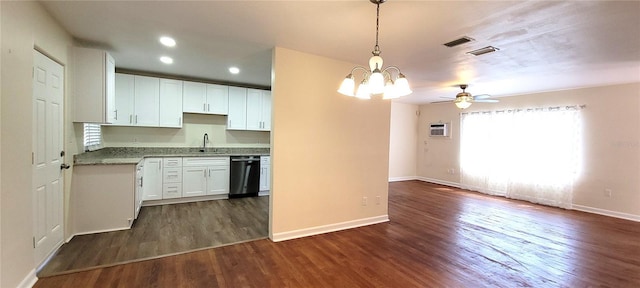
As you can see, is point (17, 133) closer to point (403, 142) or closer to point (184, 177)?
point (184, 177)

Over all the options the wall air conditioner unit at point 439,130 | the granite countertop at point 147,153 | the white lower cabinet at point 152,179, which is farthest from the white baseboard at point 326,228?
the wall air conditioner unit at point 439,130

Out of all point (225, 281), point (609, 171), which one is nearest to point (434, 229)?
point (225, 281)

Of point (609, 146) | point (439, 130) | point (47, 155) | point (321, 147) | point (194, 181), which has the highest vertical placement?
point (439, 130)

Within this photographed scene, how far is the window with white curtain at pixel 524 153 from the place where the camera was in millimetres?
5375

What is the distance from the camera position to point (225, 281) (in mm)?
2438

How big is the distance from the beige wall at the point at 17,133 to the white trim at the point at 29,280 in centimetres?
3

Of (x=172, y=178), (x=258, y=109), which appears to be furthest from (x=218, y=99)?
(x=172, y=178)

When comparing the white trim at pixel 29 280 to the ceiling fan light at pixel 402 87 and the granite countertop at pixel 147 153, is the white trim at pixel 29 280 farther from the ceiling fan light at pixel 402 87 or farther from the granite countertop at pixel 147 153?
the ceiling fan light at pixel 402 87

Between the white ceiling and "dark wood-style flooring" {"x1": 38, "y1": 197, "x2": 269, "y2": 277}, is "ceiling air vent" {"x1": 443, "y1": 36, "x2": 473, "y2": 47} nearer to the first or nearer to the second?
the white ceiling

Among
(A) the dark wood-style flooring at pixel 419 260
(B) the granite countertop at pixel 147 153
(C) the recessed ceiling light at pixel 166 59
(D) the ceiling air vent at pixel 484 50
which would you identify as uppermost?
(C) the recessed ceiling light at pixel 166 59

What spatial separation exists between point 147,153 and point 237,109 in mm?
1851

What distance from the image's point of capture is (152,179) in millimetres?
4691

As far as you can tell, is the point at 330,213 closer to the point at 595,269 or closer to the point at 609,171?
the point at 595,269

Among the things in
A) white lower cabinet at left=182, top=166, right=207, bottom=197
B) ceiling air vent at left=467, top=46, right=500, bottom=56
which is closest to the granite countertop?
white lower cabinet at left=182, top=166, right=207, bottom=197
